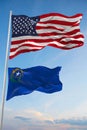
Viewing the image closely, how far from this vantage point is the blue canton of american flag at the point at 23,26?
89.3ft

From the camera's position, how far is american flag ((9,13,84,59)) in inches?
1058

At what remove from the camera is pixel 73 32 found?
27.4 m

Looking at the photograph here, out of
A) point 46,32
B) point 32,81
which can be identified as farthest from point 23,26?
point 32,81

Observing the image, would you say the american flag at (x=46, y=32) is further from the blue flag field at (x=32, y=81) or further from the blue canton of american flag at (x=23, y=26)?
the blue flag field at (x=32, y=81)

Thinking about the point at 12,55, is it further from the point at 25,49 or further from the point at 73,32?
the point at 73,32

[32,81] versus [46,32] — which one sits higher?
[46,32]

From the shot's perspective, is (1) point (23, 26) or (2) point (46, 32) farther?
(2) point (46, 32)

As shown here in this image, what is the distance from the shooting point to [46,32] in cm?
2759

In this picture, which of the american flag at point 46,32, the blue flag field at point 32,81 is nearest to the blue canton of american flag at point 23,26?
the american flag at point 46,32

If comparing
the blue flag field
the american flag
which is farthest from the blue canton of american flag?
the blue flag field

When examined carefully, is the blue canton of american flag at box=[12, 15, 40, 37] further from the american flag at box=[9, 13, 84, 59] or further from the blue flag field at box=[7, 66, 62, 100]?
the blue flag field at box=[7, 66, 62, 100]

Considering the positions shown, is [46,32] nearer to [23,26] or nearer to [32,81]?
[23,26]

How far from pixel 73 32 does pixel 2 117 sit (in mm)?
6723

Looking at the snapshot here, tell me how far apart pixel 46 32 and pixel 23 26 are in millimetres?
1415
